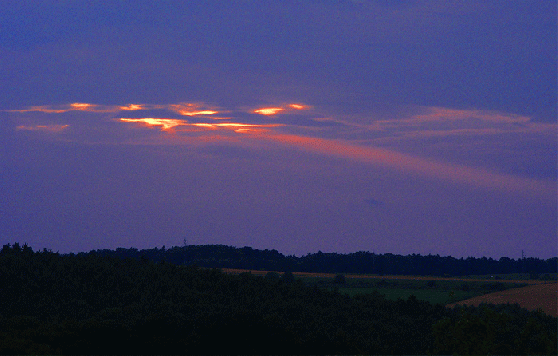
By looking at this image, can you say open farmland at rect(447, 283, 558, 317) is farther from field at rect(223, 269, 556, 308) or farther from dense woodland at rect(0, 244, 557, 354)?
dense woodland at rect(0, 244, 557, 354)

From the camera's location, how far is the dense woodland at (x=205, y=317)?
41031 millimetres

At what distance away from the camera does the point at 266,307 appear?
66.2 meters

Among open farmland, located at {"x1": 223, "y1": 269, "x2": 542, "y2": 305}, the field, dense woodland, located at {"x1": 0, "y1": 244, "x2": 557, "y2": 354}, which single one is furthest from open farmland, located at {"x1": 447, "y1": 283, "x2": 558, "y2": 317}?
dense woodland, located at {"x1": 0, "y1": 244, "x2": 557, "y2": 354}

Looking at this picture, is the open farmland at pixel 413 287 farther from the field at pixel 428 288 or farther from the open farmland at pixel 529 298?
the open farmland at pixel 529 298

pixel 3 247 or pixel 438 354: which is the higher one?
pixel 3 247

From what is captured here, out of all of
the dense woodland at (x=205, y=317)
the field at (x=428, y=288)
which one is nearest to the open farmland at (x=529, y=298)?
the field at (x=428, y=288)

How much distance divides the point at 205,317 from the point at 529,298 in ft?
240

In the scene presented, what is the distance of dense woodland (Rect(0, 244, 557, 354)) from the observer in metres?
41.0

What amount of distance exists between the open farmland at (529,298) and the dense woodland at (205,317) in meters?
9.59

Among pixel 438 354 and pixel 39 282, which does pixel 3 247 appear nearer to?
pixel 39 282

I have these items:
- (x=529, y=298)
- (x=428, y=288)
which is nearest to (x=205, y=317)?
(x=529, y=298)

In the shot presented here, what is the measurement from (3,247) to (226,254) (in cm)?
11311

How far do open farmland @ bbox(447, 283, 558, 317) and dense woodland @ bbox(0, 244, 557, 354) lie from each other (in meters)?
9.59

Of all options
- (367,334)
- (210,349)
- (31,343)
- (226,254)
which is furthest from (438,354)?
(226,254)
